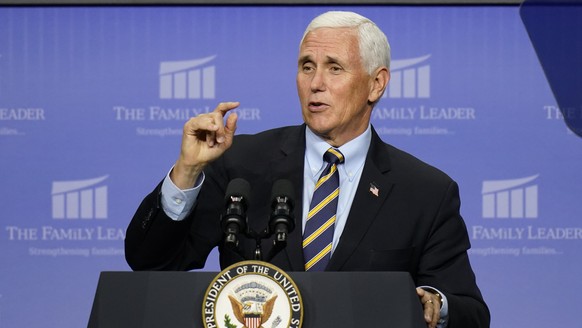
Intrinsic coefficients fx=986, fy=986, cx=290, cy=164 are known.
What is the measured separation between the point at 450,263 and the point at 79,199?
2272 millimetres

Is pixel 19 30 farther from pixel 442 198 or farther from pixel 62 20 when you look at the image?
pixel 442 198

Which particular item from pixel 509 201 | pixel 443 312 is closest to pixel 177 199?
pixel 443 312

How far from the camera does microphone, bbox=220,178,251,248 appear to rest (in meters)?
1.88

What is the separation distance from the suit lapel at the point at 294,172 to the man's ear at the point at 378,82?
0.66 feet

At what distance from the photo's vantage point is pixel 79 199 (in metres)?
4.30

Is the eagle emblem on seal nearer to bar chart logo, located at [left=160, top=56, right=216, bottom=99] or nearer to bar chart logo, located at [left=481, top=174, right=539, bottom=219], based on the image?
bar chart logo, located at [left=160, top=56, right=216, bottom=99]

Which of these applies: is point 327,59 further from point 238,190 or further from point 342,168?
point 238,190

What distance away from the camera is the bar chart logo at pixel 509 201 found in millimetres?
4320

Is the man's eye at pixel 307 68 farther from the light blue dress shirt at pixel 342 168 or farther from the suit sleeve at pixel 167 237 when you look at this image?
the suit sleeve at pixel 167 237

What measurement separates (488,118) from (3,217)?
2180mm

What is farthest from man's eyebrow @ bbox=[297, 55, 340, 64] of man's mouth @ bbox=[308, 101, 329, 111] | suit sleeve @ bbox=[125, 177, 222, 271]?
suit sleeve @ bbox=[125, 177, 222, 271]

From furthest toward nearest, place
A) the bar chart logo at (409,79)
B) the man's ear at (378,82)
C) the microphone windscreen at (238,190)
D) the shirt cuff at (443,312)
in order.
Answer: the bar chart logo at (409,79), the man's ear at (378,82), the shirt cuff at (443,312), the microphone windscreen at (238,190)

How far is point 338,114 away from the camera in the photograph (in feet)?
8.18

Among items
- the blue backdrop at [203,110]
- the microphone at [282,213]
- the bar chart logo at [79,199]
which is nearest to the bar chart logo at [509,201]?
the blue backdrop at [203,110]
